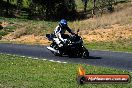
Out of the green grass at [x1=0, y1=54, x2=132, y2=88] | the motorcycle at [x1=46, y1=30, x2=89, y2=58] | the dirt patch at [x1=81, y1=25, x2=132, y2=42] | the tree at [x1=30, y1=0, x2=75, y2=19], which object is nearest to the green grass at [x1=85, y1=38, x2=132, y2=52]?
the dirt patch at [x1=81, y1=25, x2=132, y2=42]

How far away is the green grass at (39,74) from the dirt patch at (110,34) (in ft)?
50.3

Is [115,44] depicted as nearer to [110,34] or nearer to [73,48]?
[110,34]

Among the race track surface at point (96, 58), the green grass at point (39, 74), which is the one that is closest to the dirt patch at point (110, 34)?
the race track surface at point (96, 58)

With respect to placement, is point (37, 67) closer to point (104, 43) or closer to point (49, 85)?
point (49, 85)

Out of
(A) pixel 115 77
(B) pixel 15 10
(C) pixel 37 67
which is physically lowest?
(B) pixel 15 10

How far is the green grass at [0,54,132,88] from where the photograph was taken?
12.4 meters

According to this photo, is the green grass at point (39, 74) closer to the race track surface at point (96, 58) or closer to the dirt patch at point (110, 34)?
the race track surface at point (96, 58)

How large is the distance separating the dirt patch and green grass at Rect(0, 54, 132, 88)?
1533cm

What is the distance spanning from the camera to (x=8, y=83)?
12.6m

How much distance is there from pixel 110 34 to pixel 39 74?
20.6 m

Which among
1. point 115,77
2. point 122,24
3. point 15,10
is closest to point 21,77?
point 115,77

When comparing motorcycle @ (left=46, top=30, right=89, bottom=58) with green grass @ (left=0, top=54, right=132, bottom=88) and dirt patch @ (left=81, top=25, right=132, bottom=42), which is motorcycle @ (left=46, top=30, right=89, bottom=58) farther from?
dirt patch @ (left=81, top=25, right=132, bottom=42)

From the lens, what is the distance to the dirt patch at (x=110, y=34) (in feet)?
111

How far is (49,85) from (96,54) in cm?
1110
